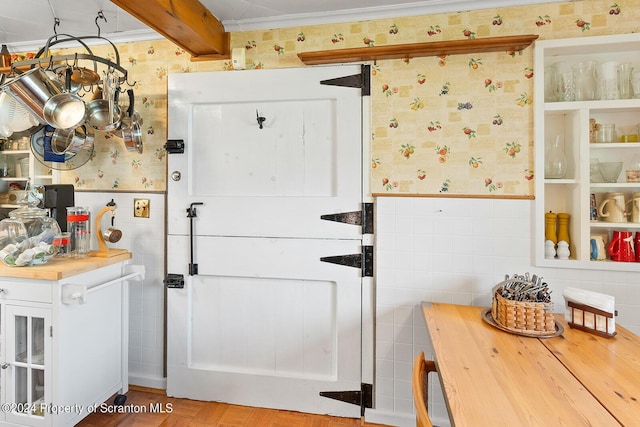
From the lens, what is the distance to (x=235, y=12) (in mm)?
1870

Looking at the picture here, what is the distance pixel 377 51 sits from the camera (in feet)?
5.78

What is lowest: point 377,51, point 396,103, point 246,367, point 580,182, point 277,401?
point 277,401

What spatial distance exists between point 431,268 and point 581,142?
925mm

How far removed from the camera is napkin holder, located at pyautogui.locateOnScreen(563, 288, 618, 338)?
1.33m

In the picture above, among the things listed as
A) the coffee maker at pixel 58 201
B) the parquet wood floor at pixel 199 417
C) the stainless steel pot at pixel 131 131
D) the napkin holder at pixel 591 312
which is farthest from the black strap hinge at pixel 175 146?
the napkin holder at pixel 591 312

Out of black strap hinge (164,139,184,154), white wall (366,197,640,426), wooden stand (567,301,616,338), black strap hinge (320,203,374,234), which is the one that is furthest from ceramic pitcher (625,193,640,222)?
black strap hinge (164,139,184,154)

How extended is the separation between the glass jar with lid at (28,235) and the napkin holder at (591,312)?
2.40m

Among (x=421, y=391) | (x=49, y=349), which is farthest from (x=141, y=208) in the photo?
(x=421, y=391)

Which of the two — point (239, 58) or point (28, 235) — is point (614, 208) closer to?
point (239, 58)

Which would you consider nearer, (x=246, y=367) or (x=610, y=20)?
(x=610, y=20)

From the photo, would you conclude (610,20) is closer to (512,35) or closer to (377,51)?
(512,35)

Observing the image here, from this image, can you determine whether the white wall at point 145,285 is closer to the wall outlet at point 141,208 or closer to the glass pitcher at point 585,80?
the wall outlet at point 141,208

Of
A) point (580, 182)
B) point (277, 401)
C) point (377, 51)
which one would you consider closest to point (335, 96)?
point (377, 51)

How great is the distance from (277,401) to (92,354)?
3.31ft
